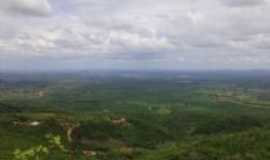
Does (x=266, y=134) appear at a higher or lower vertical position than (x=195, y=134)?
higher

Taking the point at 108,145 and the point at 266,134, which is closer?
the point at 266,134

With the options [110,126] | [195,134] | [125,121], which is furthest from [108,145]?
[195,134]

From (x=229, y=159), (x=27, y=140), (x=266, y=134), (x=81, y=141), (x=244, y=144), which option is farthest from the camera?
(x=81, y=141)

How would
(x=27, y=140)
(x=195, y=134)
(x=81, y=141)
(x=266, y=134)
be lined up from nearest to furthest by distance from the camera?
(x=266, y=134)
(x=27, y=140)
(x=81, y=141)
(x=195, y=134)

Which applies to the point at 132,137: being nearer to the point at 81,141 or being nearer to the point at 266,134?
the point at 81,141

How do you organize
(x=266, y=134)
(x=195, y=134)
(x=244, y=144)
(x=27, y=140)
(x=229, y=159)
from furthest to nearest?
(x=195, y=134)
(x=27, y=140)
(x=266, y=134)
(x=244, y=144)
(x=229, y=159)

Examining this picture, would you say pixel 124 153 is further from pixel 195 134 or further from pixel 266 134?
pixel 195 134

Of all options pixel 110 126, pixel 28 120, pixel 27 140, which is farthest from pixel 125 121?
pixel 27 140

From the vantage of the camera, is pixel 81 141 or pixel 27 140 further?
pixel 81 141

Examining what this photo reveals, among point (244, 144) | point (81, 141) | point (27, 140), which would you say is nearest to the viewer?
point (244, 144)
